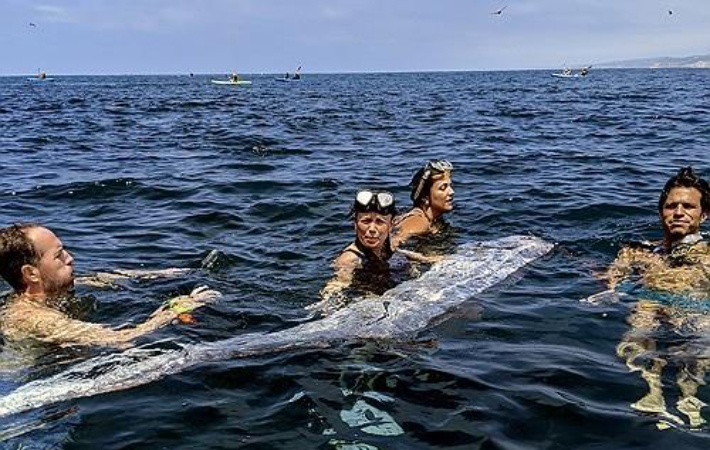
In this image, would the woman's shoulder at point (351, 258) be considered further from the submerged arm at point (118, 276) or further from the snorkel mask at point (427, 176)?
the snorkel mask at point (427, 176)

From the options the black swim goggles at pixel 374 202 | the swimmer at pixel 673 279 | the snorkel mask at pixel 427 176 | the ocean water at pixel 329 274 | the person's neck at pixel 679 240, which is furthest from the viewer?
the snorkel mask at pixel 427 176

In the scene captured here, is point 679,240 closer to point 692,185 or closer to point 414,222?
point 692,185

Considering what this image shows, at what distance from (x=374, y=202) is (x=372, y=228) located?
35 cm

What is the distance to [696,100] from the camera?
38.5 meters

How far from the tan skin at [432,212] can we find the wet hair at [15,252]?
5.30 meters

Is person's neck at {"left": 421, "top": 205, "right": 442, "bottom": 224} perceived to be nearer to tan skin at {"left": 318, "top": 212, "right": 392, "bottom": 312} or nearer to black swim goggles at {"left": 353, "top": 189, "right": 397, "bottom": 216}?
tan skin at {"left": 318, "top": 212, "right": 392, "bottom": 312}

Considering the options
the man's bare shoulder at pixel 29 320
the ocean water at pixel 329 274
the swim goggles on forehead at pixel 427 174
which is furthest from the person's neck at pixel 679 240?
the man's bare shoulder at pixel 29 320

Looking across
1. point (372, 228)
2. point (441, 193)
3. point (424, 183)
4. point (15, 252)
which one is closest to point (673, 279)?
point (372, 228)

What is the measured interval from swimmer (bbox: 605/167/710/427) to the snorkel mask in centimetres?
300

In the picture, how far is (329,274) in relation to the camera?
9086 mm

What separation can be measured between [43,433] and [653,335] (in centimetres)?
505

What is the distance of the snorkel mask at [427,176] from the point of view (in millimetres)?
10742

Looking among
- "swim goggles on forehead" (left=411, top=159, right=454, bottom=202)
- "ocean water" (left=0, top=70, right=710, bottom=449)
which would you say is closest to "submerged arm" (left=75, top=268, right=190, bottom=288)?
"ocean water" (left=0, top=70, right=710, bottom=449)

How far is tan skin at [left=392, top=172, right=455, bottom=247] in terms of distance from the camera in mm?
10742
